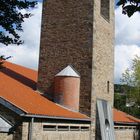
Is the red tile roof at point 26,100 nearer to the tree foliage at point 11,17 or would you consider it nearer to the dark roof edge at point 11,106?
the dark roof edge at point 11,106

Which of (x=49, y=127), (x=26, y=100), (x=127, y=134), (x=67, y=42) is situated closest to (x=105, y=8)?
(x=67, y=42)

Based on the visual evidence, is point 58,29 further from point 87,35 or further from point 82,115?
point 82,115

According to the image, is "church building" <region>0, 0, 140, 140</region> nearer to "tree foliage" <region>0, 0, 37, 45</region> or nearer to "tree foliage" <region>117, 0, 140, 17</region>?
"tree foliage" <region>0, 0, 37, 45</region>

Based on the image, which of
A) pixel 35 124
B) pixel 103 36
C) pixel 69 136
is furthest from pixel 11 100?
pixel 103 36

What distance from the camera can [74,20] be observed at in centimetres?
2327

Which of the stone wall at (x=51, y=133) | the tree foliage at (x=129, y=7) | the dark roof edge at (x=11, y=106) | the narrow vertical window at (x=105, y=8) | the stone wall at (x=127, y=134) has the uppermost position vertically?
the narrow vertical window at (x=105, y=8)

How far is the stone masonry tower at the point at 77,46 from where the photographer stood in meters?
22.4

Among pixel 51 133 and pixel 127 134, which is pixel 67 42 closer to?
pixel 51 133

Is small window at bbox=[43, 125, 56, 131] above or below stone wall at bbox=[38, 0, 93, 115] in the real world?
below

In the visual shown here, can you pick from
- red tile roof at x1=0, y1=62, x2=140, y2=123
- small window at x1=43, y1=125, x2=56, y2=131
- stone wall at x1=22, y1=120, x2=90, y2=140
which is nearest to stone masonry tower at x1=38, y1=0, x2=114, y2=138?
red tile roof at x1=0, y1=62, x2=140, y2=123

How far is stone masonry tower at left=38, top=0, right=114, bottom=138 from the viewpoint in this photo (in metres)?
22.4

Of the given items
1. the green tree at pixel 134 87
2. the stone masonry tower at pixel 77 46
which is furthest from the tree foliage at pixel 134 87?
the stone masonry tower at pixel 77 46

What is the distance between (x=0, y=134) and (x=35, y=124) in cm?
157

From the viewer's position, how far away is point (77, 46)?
901 inches
